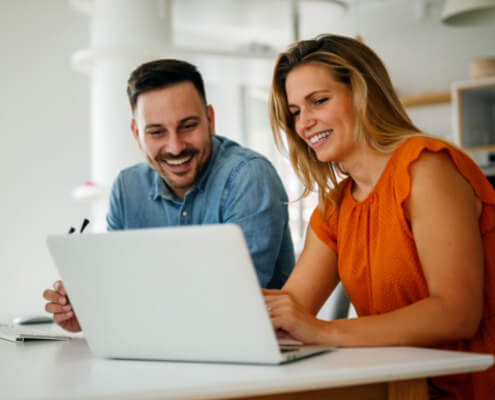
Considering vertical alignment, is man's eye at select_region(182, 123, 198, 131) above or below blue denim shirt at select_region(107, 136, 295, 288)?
above

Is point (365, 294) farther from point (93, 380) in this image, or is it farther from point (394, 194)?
point (93, 380)

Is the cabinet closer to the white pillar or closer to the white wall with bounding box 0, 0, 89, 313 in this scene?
the white pillar

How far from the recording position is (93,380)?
0.86 meters

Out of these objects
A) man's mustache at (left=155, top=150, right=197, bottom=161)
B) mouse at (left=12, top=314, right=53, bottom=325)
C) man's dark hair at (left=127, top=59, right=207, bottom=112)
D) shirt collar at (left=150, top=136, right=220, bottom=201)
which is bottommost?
mouse at (left=12, top=314, right=53, bottom=325)

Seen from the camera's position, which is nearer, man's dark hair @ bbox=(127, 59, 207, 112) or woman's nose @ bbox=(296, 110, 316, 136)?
woman's nose @ bbox=(296, 110, 316, 136)

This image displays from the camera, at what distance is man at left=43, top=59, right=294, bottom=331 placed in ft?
5.75

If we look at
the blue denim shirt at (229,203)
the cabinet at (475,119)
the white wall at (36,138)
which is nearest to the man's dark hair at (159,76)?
the blue denim shirt at (229,203)

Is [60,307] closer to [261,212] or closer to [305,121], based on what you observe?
[261,212]

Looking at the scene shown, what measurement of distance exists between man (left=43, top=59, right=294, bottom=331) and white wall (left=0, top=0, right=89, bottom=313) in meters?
1.98

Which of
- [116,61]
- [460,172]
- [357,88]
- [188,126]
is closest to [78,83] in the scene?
[116,61]

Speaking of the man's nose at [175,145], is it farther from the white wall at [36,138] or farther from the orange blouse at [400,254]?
the white wall at [36,138]

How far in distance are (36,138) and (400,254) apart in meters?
3.00

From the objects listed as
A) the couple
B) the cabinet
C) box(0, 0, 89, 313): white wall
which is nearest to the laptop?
the couple

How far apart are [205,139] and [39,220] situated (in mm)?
2231
